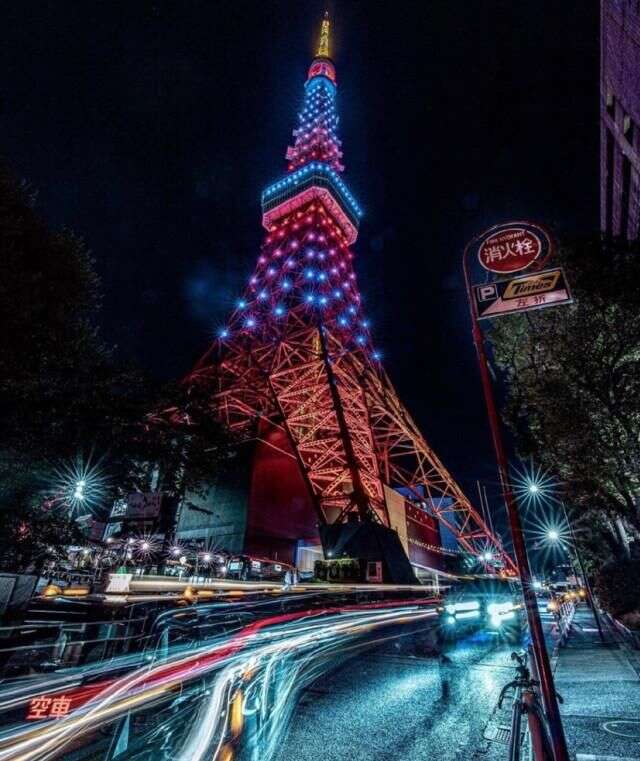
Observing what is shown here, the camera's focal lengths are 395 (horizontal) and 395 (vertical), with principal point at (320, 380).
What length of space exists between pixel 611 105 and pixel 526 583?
27.6 m

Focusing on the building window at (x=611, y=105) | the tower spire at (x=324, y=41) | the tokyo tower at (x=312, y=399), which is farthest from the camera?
the tower spire at (x=324, y=41)

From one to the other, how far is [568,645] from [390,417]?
73.3 feet

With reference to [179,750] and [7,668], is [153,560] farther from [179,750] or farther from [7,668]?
[179,750]

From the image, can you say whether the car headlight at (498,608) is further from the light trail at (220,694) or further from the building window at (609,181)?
the building window at (609,181)

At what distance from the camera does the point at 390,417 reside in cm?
3133

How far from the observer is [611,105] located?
20.9 m

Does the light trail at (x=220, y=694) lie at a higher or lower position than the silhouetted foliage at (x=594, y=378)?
lower

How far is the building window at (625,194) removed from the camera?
22.0m

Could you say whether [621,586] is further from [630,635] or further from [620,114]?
[620,114]

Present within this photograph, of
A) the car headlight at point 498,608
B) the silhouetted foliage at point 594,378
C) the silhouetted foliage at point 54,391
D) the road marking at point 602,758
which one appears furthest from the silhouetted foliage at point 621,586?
the silhouetted foliage at point 54,391

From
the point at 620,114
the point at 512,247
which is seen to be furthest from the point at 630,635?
the point at 620,114

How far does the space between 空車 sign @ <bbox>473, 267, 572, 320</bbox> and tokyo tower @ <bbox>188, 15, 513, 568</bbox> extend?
18.6 metres

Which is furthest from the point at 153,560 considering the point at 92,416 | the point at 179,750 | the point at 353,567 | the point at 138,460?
the point at 179,750

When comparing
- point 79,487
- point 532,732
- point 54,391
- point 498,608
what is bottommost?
point 532,732
